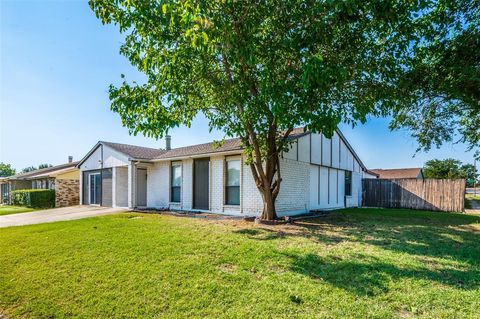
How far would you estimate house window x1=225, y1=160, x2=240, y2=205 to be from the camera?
12.6 metres

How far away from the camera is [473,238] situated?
7.76 meters

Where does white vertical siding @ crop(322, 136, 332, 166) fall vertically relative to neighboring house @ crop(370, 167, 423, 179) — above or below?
above

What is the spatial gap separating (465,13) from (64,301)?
36.9ft

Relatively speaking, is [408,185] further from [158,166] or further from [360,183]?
[158,166]

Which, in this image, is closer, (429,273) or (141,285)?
(141,285)

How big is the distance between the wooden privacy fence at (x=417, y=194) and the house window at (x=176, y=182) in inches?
560

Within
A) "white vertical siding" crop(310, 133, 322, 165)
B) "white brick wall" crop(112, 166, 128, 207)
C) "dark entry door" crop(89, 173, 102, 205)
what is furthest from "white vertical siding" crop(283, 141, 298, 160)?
"dark entry door" crop(89, 173, 102, 205)

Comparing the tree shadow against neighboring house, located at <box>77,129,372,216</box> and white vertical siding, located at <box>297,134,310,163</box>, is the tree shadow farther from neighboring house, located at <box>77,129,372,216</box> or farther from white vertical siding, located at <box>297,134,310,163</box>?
white vertical siding, located at <box>297,134,310,163</box>

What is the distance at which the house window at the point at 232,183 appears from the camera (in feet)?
41.2

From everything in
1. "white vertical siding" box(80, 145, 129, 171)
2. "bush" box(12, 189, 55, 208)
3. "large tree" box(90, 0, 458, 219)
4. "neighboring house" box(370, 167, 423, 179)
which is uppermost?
"large tree" box(90, 0, 458, 219)

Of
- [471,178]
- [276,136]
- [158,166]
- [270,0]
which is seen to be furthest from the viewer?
[471,178]

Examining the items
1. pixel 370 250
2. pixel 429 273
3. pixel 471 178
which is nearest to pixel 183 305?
pixel 429 273

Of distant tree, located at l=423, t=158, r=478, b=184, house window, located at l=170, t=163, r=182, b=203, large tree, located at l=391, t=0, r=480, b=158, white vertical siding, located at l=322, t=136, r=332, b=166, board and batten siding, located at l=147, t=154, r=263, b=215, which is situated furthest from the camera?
distant tree, located at l=423, t=158, r=478, b=184

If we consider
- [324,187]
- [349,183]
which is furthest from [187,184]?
[349,183]
